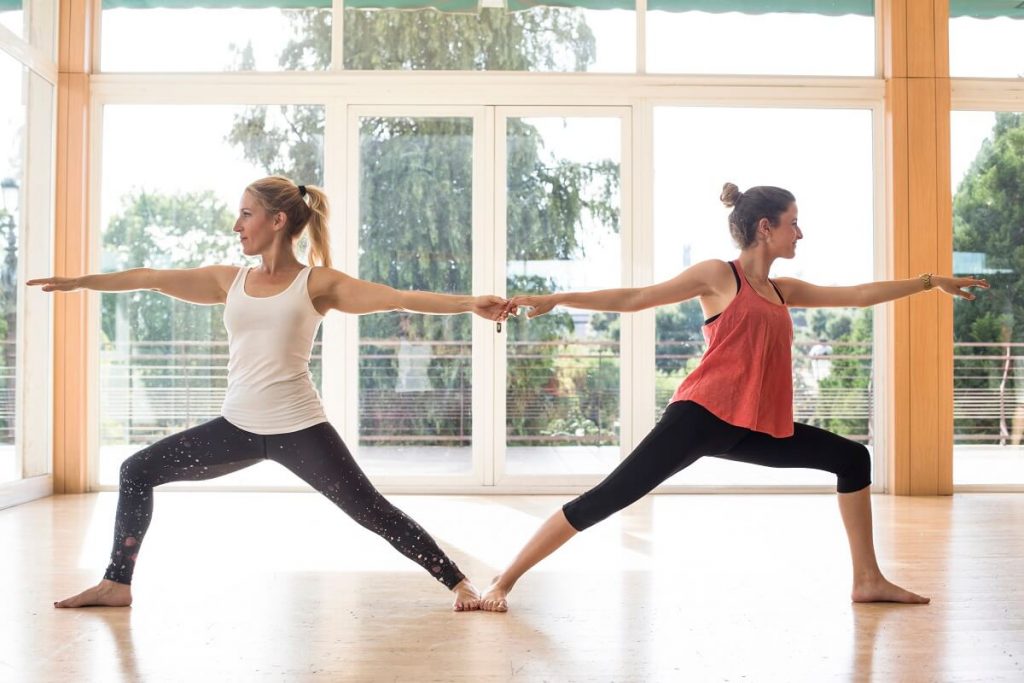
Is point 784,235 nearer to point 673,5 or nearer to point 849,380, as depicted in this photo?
point 849,380

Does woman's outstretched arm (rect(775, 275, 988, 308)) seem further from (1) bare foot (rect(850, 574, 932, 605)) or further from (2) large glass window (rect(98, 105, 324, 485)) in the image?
(2) large glass window (rect(98, 105, 324, 485))

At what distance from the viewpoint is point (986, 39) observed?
594 centimetres

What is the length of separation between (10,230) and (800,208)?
439 centimetres

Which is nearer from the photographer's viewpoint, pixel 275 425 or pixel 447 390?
pixel 275 425

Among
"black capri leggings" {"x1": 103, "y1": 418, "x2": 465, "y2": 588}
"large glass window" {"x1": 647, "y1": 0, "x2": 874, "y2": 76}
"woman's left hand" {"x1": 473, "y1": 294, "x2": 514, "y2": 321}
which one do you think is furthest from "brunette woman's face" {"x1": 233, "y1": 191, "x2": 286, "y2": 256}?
"large glass window" {"x1": 647, "y1": 0, "x2": 874, "y2": 76}

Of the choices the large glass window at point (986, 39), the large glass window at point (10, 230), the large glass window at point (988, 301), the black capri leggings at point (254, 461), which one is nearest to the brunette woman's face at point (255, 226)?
the black capri leggings at point (254, 461)

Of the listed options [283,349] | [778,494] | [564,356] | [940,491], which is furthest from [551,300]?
[940,491]

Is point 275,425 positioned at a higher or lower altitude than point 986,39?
lower

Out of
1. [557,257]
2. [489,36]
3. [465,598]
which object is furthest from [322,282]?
[489,36]

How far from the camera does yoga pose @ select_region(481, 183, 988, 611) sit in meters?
2.81

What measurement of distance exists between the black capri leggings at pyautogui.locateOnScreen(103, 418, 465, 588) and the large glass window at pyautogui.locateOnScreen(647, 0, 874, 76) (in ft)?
12.8

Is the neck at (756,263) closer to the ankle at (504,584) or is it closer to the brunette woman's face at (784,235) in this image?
the brunette woman's face at (784,235)

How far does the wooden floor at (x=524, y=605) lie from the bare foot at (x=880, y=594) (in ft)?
0.14

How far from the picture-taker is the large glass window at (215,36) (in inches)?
232
